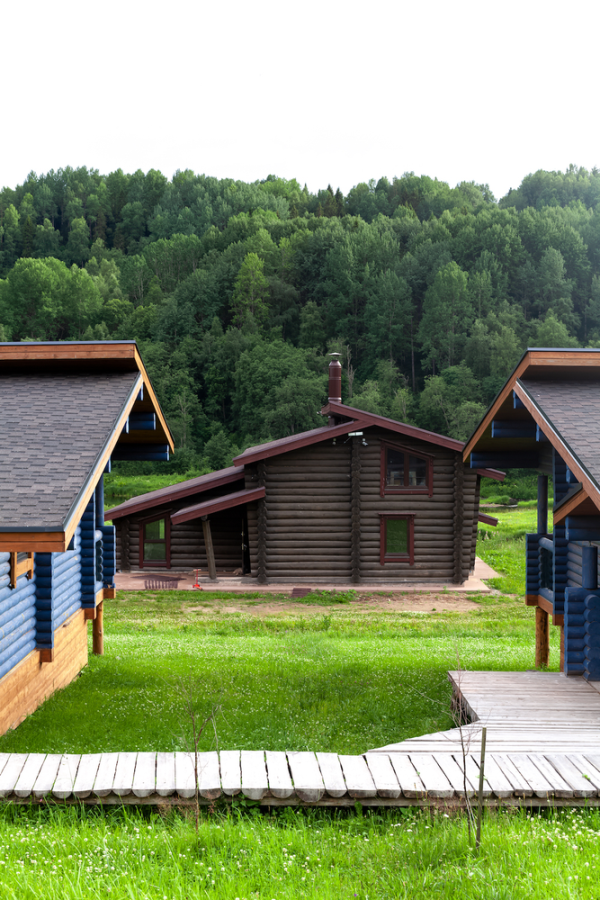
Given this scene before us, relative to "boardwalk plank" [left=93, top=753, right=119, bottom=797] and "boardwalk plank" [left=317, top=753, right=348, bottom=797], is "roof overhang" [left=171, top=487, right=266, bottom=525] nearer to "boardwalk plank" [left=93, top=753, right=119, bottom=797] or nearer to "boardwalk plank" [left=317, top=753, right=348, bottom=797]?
"boardwalk plank" [left=93, top=753, right=119, bottom=797]

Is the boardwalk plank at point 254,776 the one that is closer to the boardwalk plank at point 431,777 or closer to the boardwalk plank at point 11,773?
the boardwalk plank at point 431,777

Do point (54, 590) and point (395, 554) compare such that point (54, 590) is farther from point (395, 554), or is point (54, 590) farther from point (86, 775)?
point (395, 554)

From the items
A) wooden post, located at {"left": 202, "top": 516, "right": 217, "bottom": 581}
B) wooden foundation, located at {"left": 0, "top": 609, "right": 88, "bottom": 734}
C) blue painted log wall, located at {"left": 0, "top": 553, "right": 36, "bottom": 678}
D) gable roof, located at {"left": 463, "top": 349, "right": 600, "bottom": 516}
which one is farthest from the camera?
wooden post, located at {"left": 202, "top": 516, "right": 217, "bottom": 581}

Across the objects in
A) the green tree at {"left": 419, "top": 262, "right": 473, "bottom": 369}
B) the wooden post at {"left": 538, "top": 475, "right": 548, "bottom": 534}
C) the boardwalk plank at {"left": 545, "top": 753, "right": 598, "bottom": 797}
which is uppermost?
the green tree at {"left": 419, "top": 262, "right": 473, "bottom": 369}

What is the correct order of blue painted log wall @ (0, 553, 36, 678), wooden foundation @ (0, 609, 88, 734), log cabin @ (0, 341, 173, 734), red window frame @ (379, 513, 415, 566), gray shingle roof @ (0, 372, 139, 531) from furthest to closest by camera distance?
red window frame @ (379, 513, 415, 566), wooden foundation @ (0, 609, 88, 734), blue painted log wall @ (0, 553, 36, 678), log cabin @ (0, 341, 173, 734), gray shingle roof @ (0, 372, 139, 531)

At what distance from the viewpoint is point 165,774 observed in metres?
5.43

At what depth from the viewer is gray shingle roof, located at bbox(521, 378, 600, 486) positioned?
833cm

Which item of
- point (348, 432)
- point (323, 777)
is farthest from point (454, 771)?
point (348, 432)

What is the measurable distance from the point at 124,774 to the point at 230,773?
78 cm

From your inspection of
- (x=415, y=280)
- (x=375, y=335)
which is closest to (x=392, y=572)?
(x=375, y=335)

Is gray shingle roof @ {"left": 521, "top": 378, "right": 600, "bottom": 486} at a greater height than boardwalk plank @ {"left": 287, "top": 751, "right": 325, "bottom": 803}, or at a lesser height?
greater

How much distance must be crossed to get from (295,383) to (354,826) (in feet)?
212

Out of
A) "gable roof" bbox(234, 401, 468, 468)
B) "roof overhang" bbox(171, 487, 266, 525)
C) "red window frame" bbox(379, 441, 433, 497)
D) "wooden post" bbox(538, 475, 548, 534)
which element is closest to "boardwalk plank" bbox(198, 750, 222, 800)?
"wooden post" bbox(538, 475, 548, 534)

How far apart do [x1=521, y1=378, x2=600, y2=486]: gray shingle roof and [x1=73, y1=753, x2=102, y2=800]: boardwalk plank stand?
543 centimetres
